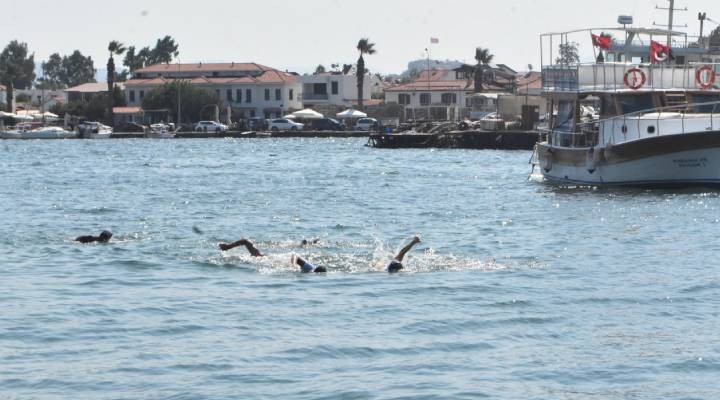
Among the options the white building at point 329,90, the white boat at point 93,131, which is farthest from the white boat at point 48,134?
the white building at point 329,90

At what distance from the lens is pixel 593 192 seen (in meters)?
45.0

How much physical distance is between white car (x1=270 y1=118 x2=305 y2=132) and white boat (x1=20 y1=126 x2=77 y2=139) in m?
18.3

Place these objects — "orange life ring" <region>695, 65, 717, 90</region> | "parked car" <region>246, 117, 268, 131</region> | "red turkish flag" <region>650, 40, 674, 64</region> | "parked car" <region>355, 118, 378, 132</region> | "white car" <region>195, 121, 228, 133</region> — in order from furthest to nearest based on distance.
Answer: "parked car" <region>246, 117, 268, 131</region> < "parked car" <region>355, 118, 378, 132</region> < "white car" <region>195, 121, 228, 133</region> < "red turkish flag" <region>650, 40, 674, 64</region> < "orange life ring" <region>695, 65, 717, 90</region>

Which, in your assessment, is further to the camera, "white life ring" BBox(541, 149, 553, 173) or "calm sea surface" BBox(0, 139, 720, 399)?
"white life ring" BBox(541, 149, 553, 173)

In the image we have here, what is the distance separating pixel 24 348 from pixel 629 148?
28.0m

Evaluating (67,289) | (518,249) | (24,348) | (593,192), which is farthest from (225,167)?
(24,348)

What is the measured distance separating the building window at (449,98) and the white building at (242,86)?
1689 centimetres

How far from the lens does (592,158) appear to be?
45750mm

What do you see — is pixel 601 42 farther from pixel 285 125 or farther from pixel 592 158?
pixel 285 125

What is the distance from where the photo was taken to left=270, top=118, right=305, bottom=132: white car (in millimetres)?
128500

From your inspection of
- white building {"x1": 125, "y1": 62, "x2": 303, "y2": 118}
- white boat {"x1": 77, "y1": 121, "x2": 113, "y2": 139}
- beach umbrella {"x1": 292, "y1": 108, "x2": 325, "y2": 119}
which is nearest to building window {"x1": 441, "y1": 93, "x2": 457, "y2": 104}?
beach umbrella {"x1": 292, "y1": 108, "x2": 325, "y2": 119}

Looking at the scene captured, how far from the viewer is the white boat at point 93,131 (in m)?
127

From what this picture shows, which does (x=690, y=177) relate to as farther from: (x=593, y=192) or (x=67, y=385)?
(x=67, y=385)

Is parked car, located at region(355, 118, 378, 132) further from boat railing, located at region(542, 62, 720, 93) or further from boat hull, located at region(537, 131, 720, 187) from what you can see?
boat hull, located at region(537, 131, 720, 187)
